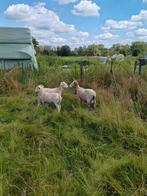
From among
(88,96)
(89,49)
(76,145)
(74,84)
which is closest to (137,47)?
(89,49)

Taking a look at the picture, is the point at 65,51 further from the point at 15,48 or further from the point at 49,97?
the point at 49,97

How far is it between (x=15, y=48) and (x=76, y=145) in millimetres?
9735

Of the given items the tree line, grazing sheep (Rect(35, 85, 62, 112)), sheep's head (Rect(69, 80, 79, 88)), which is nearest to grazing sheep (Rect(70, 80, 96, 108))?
sheep's head (Rect(69, 80, 79, 88))

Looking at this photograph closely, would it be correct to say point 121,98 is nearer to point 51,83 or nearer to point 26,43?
point 51,83

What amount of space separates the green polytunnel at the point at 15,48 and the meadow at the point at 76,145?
5.35 meters

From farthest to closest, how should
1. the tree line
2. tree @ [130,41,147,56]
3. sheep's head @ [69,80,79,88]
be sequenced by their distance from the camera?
tree @ [130,41,147,56] → the tree line → sheep's head @ [69,80,79,88]

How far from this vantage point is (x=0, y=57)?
42.0ft

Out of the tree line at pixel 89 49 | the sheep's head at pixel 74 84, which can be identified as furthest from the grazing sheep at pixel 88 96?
the tree line at pixel 89 49

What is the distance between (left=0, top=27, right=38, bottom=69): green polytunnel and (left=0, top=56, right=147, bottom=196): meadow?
535cm

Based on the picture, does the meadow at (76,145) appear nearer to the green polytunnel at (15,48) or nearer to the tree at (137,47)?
the green polytunnel at (15,48)

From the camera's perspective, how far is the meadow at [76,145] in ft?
10.8

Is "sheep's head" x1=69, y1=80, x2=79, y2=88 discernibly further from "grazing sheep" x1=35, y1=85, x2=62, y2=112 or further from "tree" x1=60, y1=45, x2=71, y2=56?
"tree" x1=60, y1=45, x2=71, y2=56

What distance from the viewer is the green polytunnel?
13.0 meters

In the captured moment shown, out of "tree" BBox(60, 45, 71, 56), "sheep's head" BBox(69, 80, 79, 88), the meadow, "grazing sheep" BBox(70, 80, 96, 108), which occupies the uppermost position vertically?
"tree" BBox(60, 45, 71, 56)
